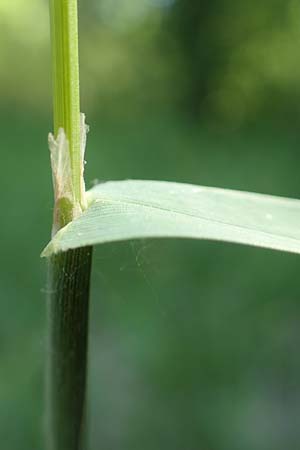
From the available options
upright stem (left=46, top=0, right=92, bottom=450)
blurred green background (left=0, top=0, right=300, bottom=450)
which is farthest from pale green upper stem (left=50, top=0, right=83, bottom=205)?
blurred green background (left=0, top=0, right=300, bottom=450)

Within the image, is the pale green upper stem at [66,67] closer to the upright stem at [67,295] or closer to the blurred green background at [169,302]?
the upright stem at [67,295]

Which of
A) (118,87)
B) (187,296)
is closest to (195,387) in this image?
(187,296)

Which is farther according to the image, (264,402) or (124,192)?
(264,402)

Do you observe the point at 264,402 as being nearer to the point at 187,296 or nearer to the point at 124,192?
the point at 187,296

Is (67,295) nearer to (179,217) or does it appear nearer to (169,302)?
(179,217)

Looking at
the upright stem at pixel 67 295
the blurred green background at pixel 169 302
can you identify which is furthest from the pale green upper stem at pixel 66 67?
the blurred green background at pixel 169 302

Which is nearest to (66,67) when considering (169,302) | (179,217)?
(179,217)
